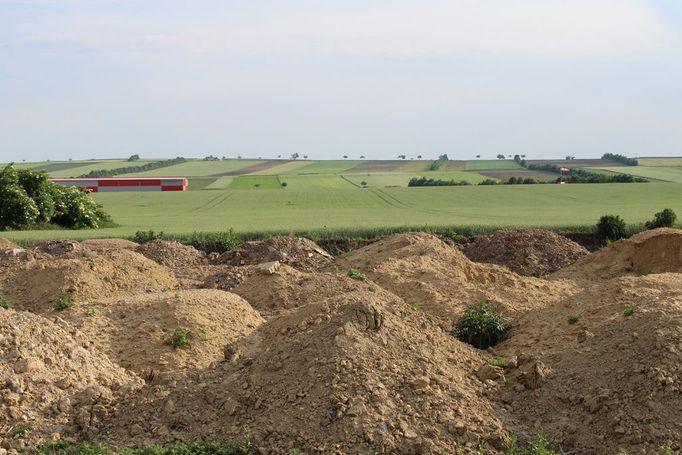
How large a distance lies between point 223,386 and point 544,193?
57.7 m

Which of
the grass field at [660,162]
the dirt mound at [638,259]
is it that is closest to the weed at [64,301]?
the dirt mound at [638,259]

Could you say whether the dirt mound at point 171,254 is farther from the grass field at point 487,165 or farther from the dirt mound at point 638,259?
the grass field at point 487,165

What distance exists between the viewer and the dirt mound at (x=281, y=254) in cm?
2467

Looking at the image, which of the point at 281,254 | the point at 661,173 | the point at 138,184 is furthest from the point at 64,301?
the point at 661,173

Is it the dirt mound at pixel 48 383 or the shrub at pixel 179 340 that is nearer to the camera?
the dirt mound at pixel 48 383

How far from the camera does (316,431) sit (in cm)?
954

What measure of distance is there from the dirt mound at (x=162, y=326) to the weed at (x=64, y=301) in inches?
29.2

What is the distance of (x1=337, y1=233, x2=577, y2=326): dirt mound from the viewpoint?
1809 centimetres

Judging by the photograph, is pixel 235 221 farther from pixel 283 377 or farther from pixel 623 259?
pixel 283 377

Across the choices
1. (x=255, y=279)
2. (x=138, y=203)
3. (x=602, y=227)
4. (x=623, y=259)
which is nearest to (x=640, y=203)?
(x=602, y=227)

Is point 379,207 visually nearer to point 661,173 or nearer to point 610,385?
point 610,385

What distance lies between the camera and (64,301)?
15.9 m

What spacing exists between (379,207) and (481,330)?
129 ft

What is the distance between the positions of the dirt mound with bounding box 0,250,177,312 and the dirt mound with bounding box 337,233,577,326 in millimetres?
5597
